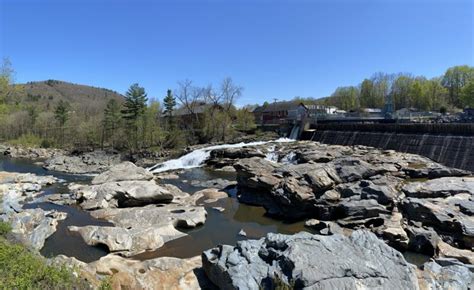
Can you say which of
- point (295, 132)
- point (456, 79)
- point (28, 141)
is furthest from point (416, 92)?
point (28, 141)

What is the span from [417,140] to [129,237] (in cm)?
3220

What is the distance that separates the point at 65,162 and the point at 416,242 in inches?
1741

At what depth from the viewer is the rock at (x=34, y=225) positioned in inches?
563

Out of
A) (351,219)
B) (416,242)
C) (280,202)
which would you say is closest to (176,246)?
(280,202)

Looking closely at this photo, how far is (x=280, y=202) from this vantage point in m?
19.6

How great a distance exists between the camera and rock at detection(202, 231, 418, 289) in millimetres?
7992

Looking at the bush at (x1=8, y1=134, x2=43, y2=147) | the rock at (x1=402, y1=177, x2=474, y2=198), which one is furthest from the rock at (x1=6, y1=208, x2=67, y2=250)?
the bush at (x1=8, y1=134, x2=43, y2=147)

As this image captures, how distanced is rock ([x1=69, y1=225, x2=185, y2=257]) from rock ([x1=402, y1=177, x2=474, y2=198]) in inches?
572

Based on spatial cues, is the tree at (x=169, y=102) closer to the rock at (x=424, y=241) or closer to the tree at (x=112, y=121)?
the tree at (x=112, y=121)

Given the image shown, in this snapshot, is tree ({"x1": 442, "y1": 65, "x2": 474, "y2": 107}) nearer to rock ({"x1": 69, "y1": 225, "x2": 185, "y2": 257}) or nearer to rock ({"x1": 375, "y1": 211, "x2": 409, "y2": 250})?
rock ({"x1": 375, "y1": 211, "x2": 409, "y2": 250})

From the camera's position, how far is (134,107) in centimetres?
5847

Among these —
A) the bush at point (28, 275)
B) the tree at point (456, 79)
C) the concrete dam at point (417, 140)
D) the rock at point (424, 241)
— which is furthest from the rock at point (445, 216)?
the tree at point (456, 79)

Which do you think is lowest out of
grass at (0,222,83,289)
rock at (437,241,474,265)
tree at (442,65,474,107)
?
rock at (437,241,474,265)

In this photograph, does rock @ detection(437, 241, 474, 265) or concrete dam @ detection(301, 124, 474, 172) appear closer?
rock @ detection(437, 241, 474, 265)
